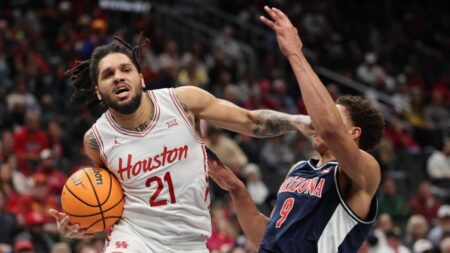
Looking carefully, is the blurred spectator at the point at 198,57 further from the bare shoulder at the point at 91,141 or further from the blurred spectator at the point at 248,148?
the bare shoulder at the point at 91,141

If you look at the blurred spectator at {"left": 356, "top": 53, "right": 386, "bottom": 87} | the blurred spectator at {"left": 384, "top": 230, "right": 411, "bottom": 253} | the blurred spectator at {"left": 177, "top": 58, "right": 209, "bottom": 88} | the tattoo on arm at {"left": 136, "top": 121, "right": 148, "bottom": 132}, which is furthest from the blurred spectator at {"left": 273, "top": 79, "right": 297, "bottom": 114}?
the tattoo on arm at {"left": 136, "top": 121, "right": 148, "bottom": 132}

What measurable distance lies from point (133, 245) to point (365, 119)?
1543 mm

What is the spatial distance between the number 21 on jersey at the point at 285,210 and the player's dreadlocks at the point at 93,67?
4.08 feet

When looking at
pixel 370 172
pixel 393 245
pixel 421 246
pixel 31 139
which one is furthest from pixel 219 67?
pixel 370 172

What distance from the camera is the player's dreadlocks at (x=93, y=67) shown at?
17.7ft

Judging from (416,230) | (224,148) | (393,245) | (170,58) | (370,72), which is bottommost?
(370,72)

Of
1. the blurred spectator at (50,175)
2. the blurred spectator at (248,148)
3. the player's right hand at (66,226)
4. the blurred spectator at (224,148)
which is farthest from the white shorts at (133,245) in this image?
the blurred spectator at (248,148)

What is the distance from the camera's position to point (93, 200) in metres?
5.14

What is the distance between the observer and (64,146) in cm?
1266

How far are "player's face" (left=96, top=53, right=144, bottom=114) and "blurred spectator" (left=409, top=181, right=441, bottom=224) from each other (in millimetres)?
9455

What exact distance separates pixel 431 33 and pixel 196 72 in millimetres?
9076

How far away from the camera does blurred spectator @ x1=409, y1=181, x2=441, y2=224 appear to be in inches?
549

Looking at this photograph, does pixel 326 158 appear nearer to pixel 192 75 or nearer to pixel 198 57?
pixel 192 75

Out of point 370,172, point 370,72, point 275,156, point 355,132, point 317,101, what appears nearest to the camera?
point 317,101
